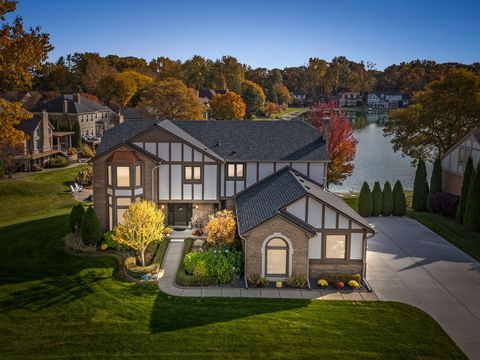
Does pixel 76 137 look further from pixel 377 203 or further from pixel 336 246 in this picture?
pixel 336 246

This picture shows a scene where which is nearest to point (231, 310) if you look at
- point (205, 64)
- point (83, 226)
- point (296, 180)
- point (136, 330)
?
point (136, 330)

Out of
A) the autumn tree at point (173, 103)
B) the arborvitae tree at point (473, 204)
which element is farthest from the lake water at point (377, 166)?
the autumn tree at point (173, 103)

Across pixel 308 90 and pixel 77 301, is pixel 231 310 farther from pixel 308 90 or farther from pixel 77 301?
pixel 308 90

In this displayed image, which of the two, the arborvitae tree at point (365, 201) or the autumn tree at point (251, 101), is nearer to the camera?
the arborvitae tree at point (365, 201)

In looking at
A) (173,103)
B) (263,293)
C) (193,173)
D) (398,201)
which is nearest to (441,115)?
(398,201)

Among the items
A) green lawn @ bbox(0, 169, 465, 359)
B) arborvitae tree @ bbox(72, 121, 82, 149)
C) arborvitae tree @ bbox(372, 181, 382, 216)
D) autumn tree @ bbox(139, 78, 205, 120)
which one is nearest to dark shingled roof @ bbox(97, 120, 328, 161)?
arborvitae tree @ bbox(372, 181, 382, 216)

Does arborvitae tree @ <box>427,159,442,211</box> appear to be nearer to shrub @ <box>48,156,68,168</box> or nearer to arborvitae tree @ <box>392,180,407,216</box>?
arborvitae tree @ <box>392,180,407,216</box>

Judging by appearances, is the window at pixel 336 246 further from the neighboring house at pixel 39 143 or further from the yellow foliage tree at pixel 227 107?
the yellow foliage tree at pixel 227 107

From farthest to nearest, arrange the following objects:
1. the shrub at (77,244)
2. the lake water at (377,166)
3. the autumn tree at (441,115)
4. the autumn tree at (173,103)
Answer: the autumn tree at (173,103)
the lake water at (377,166)
the autumn tree at (441,115)
the shrub at (77,244)
